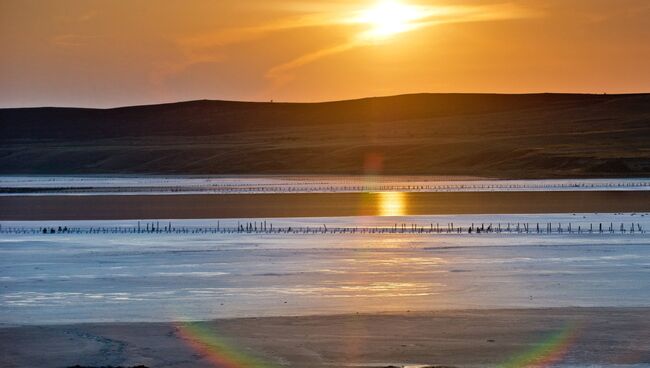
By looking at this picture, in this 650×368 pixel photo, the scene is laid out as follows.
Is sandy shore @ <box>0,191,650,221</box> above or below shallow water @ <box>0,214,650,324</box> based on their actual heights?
above

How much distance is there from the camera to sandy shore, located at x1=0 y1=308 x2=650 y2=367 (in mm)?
20703

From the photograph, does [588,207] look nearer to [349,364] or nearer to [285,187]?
[285,187]

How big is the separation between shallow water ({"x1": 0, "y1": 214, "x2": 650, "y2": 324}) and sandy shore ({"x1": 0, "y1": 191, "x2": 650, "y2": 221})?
13913 mm

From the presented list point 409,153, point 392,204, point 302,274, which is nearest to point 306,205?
point 392,204

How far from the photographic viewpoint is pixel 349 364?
2023 centimetres

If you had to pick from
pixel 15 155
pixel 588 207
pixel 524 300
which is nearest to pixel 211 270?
pixel 524 300

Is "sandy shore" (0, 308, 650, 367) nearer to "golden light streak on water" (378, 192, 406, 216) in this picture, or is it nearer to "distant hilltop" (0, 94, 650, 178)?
"golden light streak on water" (378, 192, 406, 216)

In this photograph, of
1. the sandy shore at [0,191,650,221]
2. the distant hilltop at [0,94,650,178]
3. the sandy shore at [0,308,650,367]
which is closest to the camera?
the sandy shore at [0,308,650,367]

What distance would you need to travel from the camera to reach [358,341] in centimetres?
2223

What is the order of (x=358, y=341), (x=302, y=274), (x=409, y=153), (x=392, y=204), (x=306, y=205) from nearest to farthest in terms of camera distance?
(x=358, y=341)
(x=302, y=274)
(x=306, y=205)
(x=392, y=204)
(x=409, y=153)

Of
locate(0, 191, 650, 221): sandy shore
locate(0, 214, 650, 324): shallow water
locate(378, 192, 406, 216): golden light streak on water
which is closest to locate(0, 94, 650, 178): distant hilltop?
locate(378, 192, 406, 216): golden light streak on water

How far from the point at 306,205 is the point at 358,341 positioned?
46.2 metres

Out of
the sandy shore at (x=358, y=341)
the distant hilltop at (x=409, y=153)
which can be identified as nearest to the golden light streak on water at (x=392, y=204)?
the distant hilltop at (x=409, y=153)

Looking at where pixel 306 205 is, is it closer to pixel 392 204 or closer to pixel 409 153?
pixel 392 204
